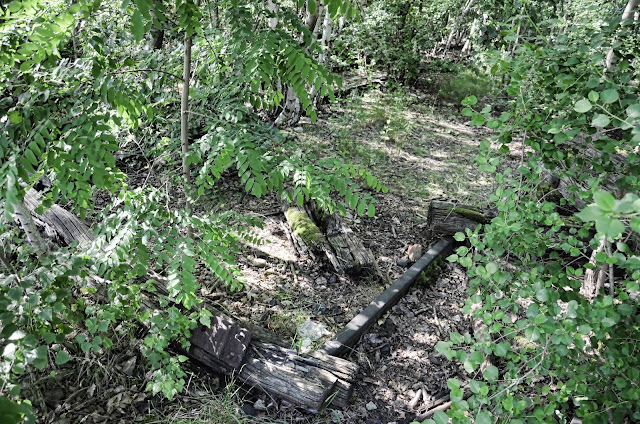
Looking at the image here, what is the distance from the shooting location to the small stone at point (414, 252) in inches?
176

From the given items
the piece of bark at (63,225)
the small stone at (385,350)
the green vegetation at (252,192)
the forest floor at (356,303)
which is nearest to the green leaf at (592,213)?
the green vegetation at (252,192)

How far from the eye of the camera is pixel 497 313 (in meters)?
1.58

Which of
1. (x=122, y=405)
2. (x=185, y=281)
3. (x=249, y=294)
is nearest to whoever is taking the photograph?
(x=185, y=281)

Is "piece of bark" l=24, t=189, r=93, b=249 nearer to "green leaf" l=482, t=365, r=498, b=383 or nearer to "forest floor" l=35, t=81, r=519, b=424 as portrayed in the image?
"forest floor" l=35, t=81, r=519, b=424

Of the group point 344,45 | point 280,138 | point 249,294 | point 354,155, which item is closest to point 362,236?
point 249,294

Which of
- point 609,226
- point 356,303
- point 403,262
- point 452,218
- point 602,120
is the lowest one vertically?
point 356,303

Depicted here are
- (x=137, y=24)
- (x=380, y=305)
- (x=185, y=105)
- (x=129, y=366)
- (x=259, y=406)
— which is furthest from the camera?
(x=380, y=305)

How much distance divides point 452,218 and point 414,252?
24.9 inches

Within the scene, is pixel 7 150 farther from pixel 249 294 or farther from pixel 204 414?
pixel 249 294

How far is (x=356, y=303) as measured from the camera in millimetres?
3818

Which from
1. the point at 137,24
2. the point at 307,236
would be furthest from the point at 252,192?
the point at 307,236

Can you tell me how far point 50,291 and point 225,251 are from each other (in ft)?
2.56

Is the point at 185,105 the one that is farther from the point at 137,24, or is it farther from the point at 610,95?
the point at 610,95

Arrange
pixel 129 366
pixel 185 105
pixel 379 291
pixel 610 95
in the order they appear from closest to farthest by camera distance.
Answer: pixel 610 95, pixel 185 105, pixel 129 366, pixel 379 291
